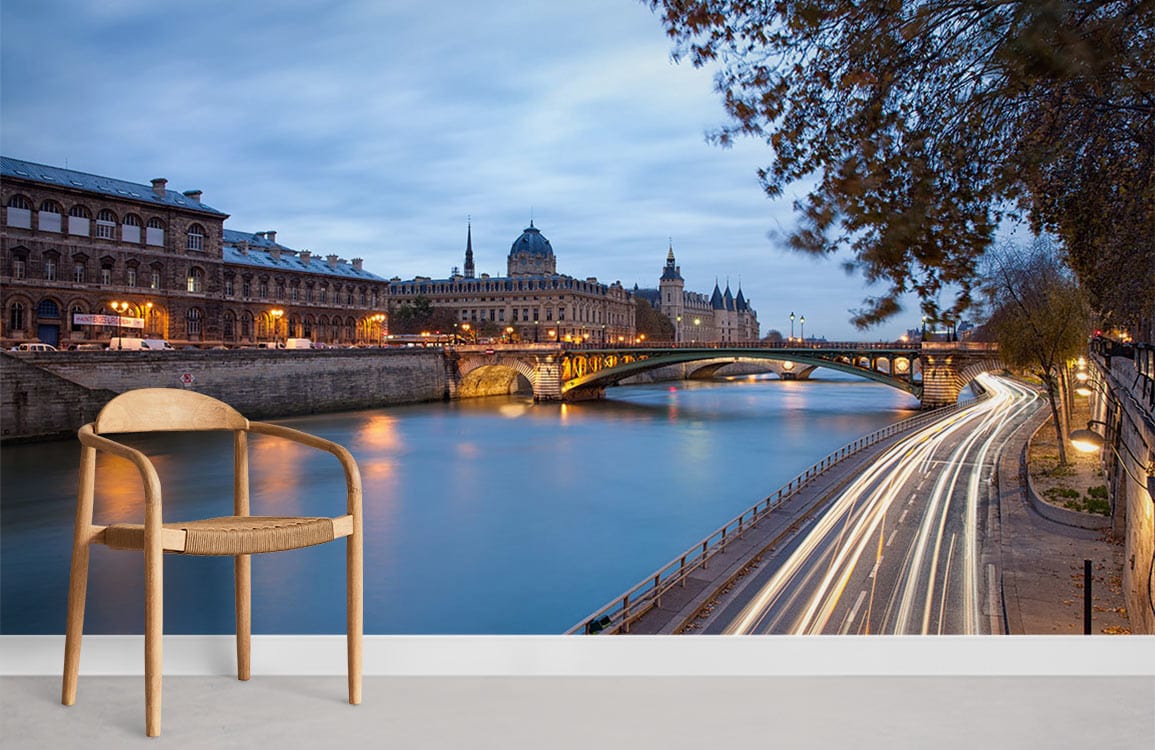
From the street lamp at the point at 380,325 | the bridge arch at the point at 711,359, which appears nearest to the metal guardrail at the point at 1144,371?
the bridge arch at the point at 711,359

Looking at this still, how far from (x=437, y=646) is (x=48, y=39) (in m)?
3.49

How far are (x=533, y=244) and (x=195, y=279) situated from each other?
41.5 meters

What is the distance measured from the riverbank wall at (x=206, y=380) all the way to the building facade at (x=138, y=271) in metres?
1.04

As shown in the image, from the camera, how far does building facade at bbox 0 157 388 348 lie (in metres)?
13.2

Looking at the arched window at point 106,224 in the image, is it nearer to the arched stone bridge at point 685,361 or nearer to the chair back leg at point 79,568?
the arched stone bridge at point 685,361

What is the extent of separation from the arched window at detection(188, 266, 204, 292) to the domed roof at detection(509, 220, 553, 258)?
133ft

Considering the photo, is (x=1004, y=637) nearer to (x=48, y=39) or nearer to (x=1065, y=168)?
(x=1065, y=168)

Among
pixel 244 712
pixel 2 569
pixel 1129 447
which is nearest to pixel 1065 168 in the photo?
pixel 1129 447

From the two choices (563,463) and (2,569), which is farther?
(563,463)

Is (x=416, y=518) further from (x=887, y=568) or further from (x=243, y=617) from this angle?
(x=243, y=617)

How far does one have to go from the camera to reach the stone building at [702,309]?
6644 cm

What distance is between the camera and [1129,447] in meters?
5.05

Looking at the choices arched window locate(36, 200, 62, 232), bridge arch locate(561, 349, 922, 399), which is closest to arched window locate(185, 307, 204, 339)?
arched window locate(36, 200, 62, 232)

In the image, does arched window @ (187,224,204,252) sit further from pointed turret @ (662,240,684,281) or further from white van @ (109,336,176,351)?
pointed turret @ (662,240,684,281)
